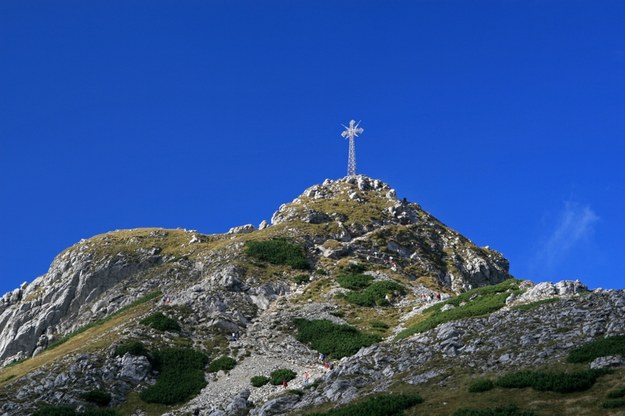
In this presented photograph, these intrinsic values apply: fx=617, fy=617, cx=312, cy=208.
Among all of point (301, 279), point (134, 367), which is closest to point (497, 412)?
point (134, 367)

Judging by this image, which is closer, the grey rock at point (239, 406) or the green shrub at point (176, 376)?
the grey rock at point (239, 406)

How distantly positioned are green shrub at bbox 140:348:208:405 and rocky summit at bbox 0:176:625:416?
0.61 ft

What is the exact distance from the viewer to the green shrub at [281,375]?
172 ft

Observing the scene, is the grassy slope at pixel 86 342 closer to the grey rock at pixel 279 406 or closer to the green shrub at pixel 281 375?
the green shrub at pixel 281 375

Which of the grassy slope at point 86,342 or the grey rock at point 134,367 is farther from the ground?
the grassy slope at point 86,342

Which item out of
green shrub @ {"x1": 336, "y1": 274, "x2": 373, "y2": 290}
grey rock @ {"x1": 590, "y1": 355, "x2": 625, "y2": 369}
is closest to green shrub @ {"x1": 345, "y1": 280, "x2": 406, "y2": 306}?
green shrub @ {"x1": 336, "y1": 274, "x2": 373, "y2": 290}

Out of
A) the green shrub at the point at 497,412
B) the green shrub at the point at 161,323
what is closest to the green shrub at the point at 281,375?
the green shrub at the point at 161,323

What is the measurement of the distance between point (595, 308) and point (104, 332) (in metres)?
49.7

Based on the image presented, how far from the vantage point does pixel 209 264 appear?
90.2m

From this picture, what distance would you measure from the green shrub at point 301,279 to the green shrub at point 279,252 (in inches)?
128

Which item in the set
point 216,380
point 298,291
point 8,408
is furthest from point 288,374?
point 298,291

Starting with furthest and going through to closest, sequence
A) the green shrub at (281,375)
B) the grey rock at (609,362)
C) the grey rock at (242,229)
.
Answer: the grey rock at (242,229), the green shrub at (281,375), the grey rock at (609,362)

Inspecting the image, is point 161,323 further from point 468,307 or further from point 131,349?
point 468,307

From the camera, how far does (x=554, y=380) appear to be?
32.2 meters
